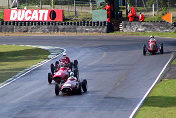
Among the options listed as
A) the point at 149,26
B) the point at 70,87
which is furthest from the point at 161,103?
the point at 149,26

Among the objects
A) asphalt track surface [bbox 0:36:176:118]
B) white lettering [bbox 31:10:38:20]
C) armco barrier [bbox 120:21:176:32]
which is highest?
white lettering [bbox 31:10:38:20]

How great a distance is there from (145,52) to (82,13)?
27.2m

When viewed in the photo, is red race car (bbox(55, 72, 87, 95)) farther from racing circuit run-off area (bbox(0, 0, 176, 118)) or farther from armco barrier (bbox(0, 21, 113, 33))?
armco barrier (bbox(0, 21, 113, 33))

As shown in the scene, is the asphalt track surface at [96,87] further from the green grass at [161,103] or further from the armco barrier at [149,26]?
the armco barrier at [149,26]

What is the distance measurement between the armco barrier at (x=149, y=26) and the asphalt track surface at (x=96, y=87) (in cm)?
792

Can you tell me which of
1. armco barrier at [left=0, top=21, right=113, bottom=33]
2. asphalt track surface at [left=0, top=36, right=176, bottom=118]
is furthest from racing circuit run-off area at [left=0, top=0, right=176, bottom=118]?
armco barrier at [left=0, top=21, right=113, bottom=33]

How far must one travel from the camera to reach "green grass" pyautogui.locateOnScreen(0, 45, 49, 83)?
2571cm

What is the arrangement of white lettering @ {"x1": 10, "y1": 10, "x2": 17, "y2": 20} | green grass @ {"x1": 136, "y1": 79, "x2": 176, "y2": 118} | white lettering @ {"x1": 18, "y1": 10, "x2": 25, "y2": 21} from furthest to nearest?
white lettering @ {"x1": 10, "y1": 10, "x2": 17, "y2": 20}, white lettering @ {"x1": 18, "y1": 10, "x2": 25, "y2": 21}, green grass @ {"x1": 136, "y1": 79, "x2": 176, "y2": 118}

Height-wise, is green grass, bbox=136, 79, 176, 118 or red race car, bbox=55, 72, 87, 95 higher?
red race car, bbox=55, 72, 87, 95

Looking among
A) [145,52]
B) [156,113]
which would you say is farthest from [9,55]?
[156,113]

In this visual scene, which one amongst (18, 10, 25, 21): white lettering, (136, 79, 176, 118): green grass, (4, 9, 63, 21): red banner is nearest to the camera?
(136, 79, 176, 118): green grass

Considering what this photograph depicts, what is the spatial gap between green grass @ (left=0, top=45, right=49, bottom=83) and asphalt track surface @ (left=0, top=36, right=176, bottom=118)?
1.32m

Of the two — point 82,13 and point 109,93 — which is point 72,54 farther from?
point 82,13

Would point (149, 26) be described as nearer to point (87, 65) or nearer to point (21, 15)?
point (21, 15)
